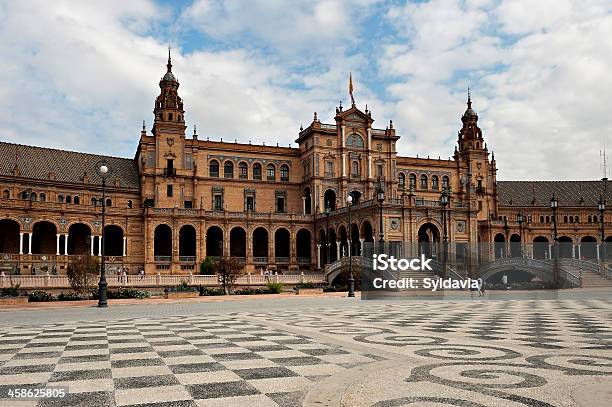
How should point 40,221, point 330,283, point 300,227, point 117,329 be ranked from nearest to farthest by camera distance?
point 117,329
point 330,283
point 40,221
point 300,227

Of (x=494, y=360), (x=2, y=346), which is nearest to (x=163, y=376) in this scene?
(x=494, y=360)

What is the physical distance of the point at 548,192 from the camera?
103 metres

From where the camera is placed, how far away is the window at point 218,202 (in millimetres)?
76706

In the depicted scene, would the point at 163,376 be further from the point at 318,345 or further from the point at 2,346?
the point at 2,346

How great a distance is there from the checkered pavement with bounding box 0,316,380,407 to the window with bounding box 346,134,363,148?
65.1 m

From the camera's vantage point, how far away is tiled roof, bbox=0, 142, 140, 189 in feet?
224

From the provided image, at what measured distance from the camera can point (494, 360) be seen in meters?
9.76

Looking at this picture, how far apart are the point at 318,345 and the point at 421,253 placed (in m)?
53.2

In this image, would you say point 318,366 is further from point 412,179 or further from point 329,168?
point 412,179

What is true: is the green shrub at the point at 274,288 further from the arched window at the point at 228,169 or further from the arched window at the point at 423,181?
the arched window at the point at 423,181

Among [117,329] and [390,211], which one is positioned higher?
[390,211]

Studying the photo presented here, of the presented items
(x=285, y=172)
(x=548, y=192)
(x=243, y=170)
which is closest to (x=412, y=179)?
(x=285, y=172)

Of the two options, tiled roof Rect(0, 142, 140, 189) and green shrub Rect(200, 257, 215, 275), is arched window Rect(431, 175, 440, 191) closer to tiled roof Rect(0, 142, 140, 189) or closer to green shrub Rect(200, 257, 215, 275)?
green shrub Rect(200, 257, 215, 275)

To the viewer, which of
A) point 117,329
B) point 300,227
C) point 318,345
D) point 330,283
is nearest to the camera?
point 318,345
